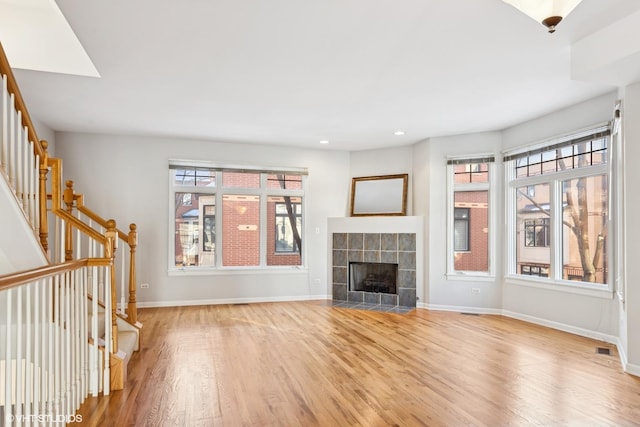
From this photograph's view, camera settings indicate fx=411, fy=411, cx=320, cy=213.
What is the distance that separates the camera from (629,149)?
3.61 m

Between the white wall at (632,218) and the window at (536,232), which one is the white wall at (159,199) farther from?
the white wall at (632,218)

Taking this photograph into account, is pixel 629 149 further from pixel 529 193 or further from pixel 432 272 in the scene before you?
pixel 432 272

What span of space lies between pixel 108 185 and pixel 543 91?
6.09m

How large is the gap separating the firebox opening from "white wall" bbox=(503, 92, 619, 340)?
5.84 ft

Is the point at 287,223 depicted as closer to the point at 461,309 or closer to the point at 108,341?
the point at 461,309

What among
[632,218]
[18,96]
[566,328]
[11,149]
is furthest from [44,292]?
[566,328]

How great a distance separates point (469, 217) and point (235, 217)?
3.83 meters

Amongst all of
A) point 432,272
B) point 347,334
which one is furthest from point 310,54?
point 432,272

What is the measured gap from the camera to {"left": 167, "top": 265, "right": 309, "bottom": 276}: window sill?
668 cm

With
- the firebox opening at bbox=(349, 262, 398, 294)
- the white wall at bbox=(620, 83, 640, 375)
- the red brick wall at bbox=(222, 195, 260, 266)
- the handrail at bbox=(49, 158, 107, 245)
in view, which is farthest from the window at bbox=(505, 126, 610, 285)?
the handrail at bbox=(49, 158, 107, 245)

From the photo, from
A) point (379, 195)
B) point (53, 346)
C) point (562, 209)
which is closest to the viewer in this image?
point (53, 346)

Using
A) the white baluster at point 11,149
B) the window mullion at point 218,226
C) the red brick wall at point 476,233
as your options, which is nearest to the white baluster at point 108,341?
the white baluster at point 11,149

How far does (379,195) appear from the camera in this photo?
734 cm

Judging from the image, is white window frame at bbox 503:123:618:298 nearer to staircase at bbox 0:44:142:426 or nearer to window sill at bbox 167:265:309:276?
window sill at bbox 167:265:309:276
